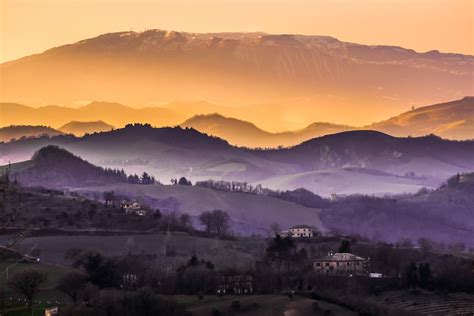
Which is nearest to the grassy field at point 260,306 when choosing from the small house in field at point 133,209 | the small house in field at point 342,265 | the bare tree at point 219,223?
the small house in field at point 342,265

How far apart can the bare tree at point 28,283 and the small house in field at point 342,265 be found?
24.2m

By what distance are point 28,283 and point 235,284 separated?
45.9ft

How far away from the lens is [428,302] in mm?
92688

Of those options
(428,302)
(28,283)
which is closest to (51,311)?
(28,283)

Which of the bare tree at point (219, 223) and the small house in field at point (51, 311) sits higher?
the bare tree at point (219, 223)

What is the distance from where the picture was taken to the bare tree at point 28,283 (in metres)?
82.6


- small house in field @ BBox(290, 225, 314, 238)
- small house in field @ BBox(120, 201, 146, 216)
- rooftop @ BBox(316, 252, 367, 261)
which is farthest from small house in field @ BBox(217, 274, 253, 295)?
small house in field @ BBox(120, 201, 146, 216)

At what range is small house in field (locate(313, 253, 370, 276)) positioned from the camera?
108 metres

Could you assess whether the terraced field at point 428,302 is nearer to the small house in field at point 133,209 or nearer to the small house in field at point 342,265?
the small house in field at point 342,265

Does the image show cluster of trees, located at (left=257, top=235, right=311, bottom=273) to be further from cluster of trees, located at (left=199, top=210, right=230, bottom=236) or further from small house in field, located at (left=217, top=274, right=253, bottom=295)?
cluster of trees, located at (left=199, top=210, right=230, bottom=236)

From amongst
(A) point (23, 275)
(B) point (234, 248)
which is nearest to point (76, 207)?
(B) point (234, 248)

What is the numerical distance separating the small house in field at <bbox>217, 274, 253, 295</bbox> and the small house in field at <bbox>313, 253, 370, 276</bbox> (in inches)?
494

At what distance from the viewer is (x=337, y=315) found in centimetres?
8012

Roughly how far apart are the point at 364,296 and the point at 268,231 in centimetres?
9558
